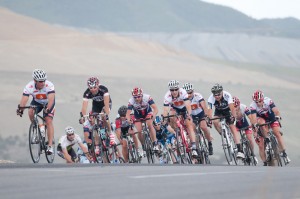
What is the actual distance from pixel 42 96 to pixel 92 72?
212 ft

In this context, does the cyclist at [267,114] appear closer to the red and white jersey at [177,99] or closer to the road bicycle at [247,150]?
the road bicycle at [247,150]

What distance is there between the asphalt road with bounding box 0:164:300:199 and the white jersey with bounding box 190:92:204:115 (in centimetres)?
642

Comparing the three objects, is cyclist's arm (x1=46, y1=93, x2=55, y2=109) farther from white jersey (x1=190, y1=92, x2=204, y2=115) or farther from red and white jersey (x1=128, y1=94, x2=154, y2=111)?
white jersey (x1=190, y1=92, x2=204, y2=115)

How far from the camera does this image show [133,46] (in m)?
109

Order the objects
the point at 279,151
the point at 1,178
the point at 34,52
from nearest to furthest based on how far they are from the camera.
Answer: the point at 1,178 → the point at 279,151 → the point at 34,52

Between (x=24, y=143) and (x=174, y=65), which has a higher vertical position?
(x=174, y=65)

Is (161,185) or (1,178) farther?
(1,178)

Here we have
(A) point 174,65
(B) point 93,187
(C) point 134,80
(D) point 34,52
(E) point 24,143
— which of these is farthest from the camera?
(A) point 174,65

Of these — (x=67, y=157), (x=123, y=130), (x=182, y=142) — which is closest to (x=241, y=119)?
(x=182, y=142)

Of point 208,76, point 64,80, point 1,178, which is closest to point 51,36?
point 208,76

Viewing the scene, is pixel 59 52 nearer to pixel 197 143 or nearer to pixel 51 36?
pixel 51 36

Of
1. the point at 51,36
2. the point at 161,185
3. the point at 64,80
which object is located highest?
the point at 51,36

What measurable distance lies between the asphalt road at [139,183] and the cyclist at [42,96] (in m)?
2.71

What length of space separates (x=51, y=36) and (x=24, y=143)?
5680cm
